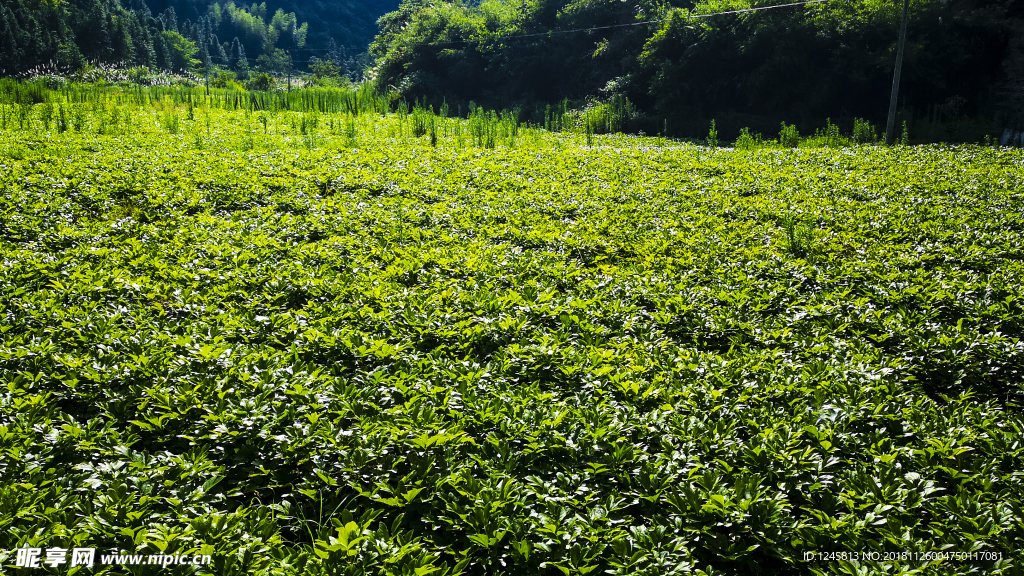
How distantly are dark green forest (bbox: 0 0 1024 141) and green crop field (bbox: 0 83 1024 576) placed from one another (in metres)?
13.7

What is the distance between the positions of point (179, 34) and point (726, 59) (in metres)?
74.8

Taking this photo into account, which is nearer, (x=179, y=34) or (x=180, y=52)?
(x=180, y=52)

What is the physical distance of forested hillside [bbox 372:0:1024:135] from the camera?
17.7 m

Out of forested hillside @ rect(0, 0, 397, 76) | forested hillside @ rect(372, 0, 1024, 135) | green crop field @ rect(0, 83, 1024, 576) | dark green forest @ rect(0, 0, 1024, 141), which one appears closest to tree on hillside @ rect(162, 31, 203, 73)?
forested hillside @ rect(0, 0, 397, 76)

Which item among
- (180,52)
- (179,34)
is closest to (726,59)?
(180,52)

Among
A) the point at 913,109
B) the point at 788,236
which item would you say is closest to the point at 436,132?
the point at 788,236

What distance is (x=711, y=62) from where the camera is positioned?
21.3 meters

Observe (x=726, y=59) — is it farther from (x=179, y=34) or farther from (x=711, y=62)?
(x=179, y=34)

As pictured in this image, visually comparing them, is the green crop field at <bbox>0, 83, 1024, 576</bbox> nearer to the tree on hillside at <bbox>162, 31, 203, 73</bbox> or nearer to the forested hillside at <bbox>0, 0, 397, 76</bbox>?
the forested hillside at <bbox>0, 0, 397, 76</bbox>

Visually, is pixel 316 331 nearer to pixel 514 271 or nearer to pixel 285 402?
pixel 285 402

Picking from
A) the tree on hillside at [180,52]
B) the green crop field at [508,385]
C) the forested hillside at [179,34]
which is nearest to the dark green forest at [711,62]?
the forested hillside at [179,34]

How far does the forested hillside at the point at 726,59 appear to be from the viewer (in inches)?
698

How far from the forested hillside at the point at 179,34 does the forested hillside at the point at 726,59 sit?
54.4 feet

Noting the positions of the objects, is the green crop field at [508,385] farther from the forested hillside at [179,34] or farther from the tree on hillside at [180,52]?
the tree on hillside at [180,52]
